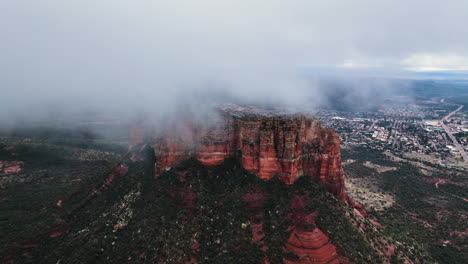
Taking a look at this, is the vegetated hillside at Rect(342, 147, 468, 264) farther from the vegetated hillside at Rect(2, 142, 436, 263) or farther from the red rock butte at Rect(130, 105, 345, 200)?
the red rock butte at Rect(130, 105, 345, 200)

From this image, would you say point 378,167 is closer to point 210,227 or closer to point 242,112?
point 242,112

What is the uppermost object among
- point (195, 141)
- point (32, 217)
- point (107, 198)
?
point (195, 141)

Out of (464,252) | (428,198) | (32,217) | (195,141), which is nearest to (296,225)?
A: (195,141)

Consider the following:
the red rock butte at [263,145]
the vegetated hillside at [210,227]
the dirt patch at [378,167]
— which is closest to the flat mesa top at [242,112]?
the red rock butte at [263,145]

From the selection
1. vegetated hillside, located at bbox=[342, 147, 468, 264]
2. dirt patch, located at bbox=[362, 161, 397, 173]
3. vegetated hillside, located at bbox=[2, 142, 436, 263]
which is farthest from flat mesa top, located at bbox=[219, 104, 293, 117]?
→ dirt patch, located at bbox=[362, 161, 397, 173]

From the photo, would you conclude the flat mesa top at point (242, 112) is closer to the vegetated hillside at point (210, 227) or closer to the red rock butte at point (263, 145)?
the red rock butte at point (263, 145)

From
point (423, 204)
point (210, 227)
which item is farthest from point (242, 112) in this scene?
point (423, 204)

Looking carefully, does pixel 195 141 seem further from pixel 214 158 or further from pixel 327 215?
pixel 327 215
